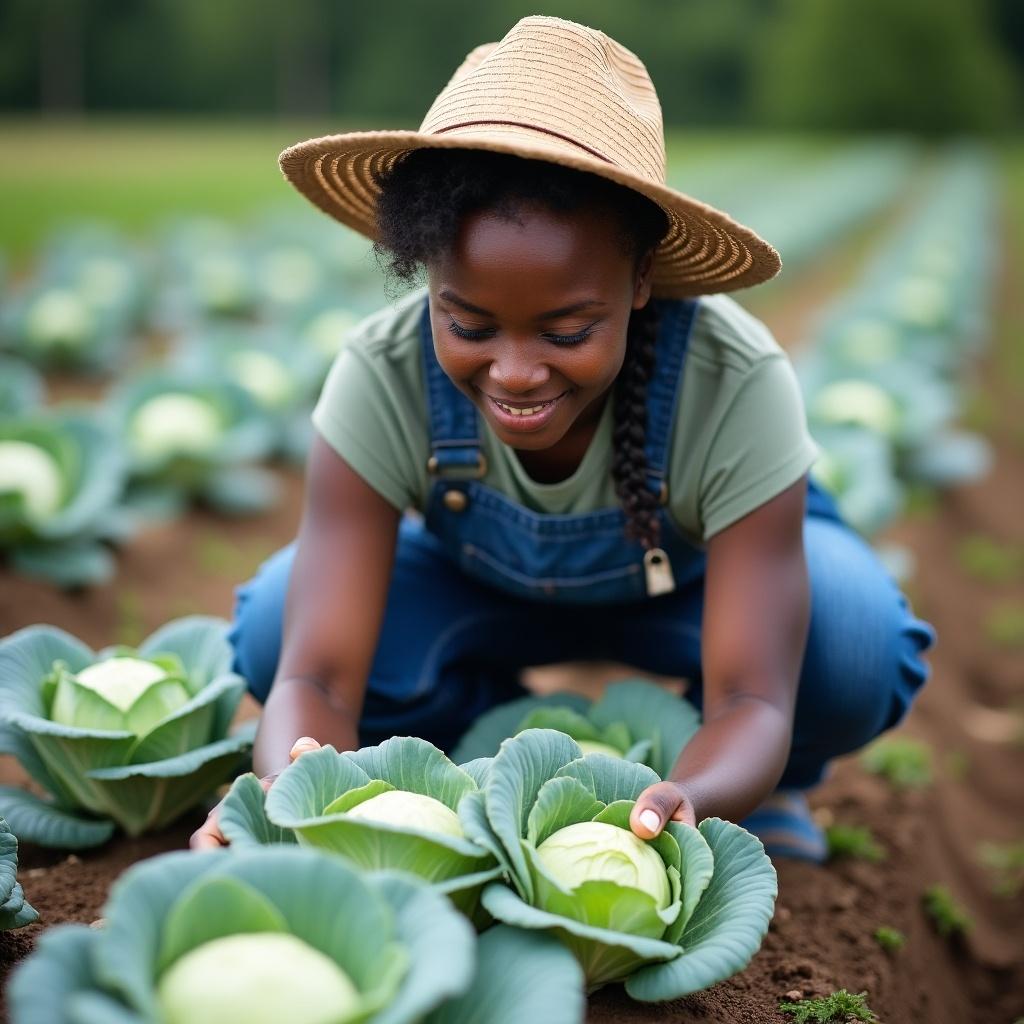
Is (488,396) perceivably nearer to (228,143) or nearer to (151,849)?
(151,849)

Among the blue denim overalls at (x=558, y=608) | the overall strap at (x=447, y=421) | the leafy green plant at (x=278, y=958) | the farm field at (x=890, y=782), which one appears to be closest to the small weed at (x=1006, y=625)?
the farm field at (x=890, y=782)

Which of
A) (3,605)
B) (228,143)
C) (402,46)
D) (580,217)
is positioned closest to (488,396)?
(580,217)

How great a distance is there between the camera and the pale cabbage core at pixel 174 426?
14.5 ft

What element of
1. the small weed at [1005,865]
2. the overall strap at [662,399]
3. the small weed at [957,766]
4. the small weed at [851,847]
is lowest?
the small weed at [957,766]

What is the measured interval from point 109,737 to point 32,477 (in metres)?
1.75

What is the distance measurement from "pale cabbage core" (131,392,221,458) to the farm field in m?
0.28

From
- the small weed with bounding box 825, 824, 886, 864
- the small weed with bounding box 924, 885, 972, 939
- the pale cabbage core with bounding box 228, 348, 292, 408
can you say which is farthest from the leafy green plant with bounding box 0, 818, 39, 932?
the pale cabbage core with bounding box 228, 348, 292, 408

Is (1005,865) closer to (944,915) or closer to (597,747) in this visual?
(944,915)

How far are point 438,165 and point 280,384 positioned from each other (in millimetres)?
3485

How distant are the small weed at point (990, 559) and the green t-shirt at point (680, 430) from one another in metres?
3.02

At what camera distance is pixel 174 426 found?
4.48 metres

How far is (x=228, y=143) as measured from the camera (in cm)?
2509

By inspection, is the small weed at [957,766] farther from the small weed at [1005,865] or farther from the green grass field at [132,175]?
the green grass field at [132,175]

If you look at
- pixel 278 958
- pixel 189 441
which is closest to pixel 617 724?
pixel 278 958
